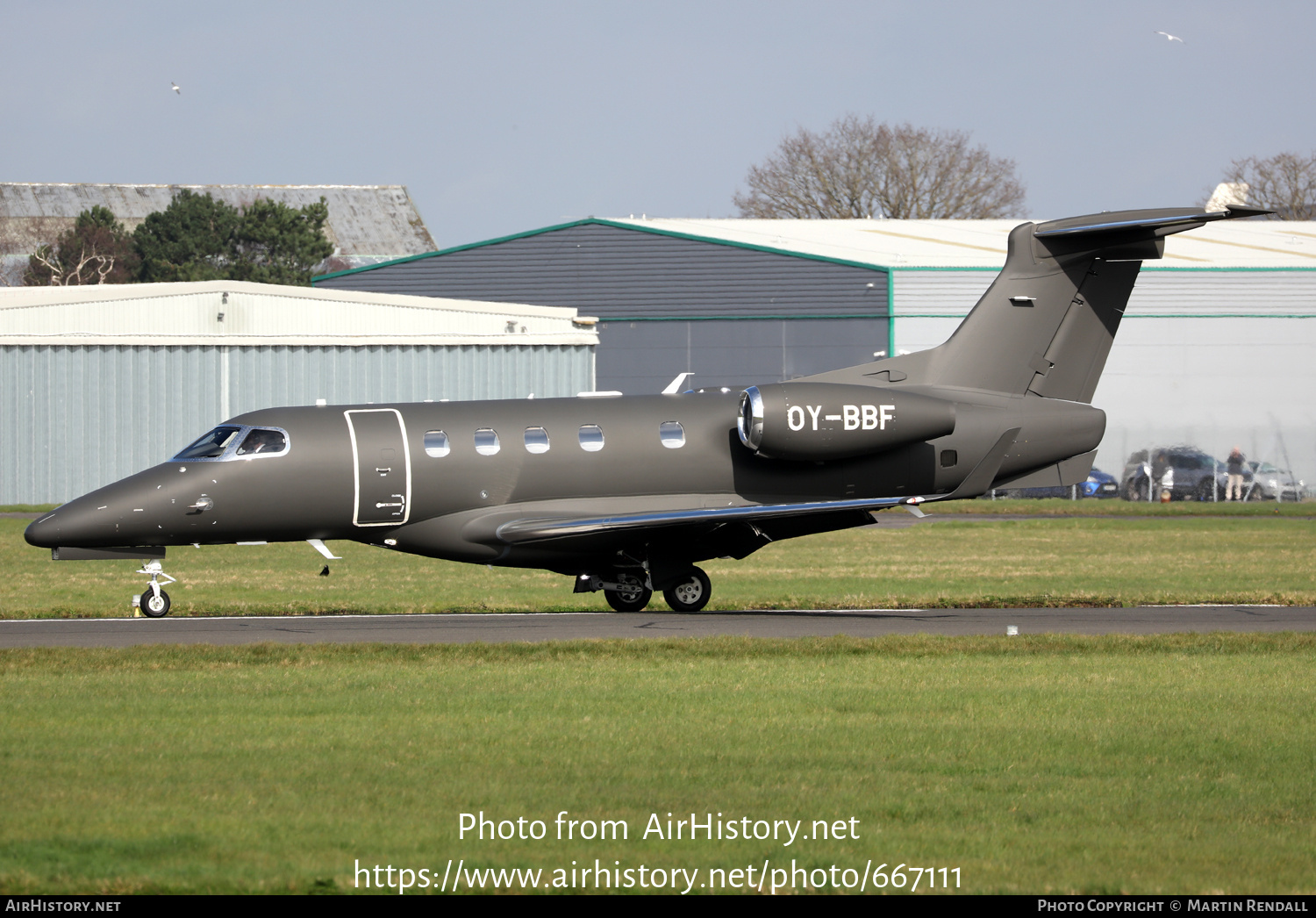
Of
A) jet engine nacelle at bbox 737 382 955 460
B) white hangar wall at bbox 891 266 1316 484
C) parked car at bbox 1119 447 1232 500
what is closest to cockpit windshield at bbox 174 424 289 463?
jet engine nacelle at bbox 737 382 955 460

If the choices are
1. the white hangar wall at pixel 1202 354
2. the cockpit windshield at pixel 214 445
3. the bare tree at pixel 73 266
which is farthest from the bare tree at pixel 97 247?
the cockpit windshield at pixel 214 445

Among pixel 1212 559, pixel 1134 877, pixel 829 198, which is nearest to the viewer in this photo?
pixel 1134 877

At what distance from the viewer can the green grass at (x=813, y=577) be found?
23844 mm

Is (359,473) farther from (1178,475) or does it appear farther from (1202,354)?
(1202,354)

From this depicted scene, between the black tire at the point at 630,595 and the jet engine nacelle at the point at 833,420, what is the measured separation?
2877 mm

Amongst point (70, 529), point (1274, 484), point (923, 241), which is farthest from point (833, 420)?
point (923, 241)

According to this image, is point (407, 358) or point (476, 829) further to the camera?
point (407, 358)

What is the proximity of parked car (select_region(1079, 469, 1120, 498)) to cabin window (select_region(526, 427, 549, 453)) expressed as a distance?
4022 centimetres

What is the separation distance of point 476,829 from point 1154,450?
53.5 m

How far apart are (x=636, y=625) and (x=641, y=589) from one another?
96.0 inches

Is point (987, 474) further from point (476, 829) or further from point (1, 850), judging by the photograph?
point (1, 850)

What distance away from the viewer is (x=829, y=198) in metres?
97.4

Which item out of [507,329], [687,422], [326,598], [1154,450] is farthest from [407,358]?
[1154,450]

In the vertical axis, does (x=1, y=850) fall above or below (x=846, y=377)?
below
